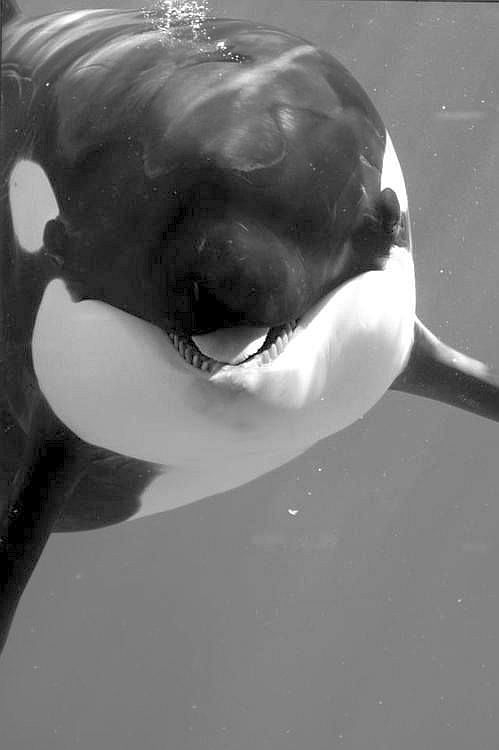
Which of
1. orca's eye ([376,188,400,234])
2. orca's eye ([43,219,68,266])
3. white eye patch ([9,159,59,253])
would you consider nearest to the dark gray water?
white eye patch ([9,159,59,253])

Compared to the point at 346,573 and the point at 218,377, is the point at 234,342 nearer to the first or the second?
the point at 218,377

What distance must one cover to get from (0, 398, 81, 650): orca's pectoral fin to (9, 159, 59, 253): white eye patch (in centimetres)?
72

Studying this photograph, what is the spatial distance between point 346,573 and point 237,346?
942 inches

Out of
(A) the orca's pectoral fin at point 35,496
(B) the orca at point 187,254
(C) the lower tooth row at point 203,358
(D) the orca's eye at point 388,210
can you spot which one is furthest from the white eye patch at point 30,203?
(D) the orca's eye at point 388,210

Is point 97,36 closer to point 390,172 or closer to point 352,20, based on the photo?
point 390,172

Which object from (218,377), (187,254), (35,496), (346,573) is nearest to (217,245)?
(187,254)

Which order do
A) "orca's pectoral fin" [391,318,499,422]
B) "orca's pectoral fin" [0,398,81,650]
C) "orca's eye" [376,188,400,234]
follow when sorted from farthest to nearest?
"orca's pectoral fin" [391,318,499,422] < "orca's pectoral fin" [0,398,81,650] < "orca's eye" [376,188,400,234]

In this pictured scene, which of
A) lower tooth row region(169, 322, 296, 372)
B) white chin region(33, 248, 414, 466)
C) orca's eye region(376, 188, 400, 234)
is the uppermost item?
orca's eye region(376, 188, 400, 234)

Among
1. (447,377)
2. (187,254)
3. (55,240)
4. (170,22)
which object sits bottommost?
(447,377)

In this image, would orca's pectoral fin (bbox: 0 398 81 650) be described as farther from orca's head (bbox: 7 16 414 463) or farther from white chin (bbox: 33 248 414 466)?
orca's head (bbox: 7 16 414 463)

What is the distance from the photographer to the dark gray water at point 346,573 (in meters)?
21.9

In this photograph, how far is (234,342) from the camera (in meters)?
3.82

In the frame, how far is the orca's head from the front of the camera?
3805 mm

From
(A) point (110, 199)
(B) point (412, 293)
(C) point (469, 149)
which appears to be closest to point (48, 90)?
(A) point (110, 199)
